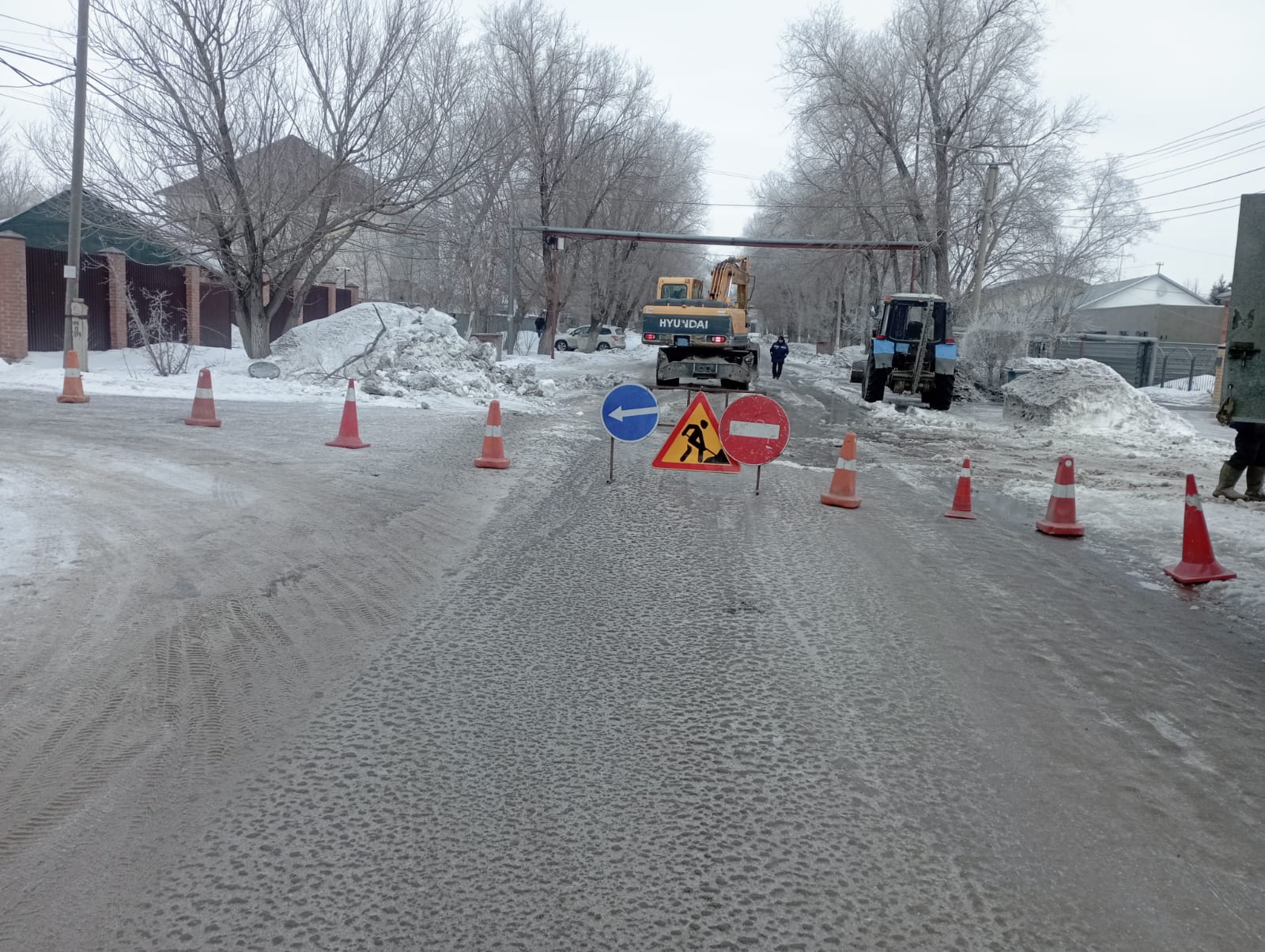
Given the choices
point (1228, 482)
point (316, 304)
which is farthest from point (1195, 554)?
point (316, 304)

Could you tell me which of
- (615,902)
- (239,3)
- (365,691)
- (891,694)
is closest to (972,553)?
(891,694)

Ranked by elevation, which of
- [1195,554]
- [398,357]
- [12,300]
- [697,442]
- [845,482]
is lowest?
[1195,554]

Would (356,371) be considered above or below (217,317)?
below

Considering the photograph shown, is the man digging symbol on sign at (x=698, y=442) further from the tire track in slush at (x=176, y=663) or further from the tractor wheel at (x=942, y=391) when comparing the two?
the tractor wheel at (x=942, y=391)

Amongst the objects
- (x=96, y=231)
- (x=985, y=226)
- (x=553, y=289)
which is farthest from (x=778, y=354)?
(x=96, y=231)

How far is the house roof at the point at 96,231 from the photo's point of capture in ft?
71.1

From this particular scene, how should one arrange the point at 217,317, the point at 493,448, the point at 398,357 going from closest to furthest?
1. the point at 493,448
2. the point at 398,357
3. the point at 217,317

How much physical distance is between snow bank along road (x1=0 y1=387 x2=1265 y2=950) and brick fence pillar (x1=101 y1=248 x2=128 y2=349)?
781 inches

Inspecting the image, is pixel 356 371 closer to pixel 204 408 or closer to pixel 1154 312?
pixel 204 408

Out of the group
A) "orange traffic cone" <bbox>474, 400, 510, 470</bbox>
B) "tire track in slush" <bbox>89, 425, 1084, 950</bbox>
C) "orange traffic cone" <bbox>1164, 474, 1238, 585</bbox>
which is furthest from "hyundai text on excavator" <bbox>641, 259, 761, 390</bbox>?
"tire track in slush" <bbox>89, 425, 1084, 950</bbox>

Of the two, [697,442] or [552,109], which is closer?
[697,442]

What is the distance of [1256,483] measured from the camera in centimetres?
1087

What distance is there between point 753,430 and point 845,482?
109 cm

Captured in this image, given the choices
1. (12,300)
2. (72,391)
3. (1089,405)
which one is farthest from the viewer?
(12,300)
